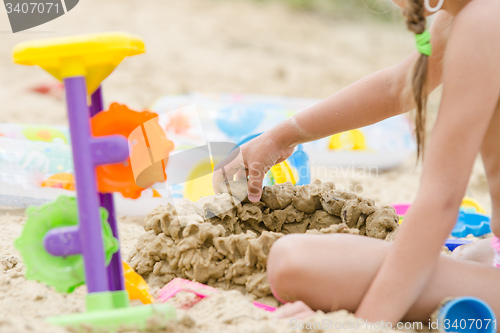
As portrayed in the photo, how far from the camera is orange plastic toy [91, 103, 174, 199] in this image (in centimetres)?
85

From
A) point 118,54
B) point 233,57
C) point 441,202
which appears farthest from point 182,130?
point 233,57

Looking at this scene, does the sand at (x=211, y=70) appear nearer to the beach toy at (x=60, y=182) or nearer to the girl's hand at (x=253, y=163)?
the beach toy at (x=60, y=182)

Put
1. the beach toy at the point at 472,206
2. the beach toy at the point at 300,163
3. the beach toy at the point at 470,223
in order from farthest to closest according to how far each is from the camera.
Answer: the beach toy at the point at 472,206, the beach toy at the point at 300,163, the beach toy at the point at 470,223

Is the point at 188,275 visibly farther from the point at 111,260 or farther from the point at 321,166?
the point at 321,166

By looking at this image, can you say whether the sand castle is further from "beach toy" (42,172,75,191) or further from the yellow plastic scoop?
"beach toy" (42,172,75,191)

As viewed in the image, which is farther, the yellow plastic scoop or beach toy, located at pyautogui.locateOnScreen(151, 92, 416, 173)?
beach toy, located at pyautogui.locateOnScreen(151, 92, 416, 173)

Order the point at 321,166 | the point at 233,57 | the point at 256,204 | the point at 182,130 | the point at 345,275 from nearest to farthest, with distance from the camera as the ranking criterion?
the point at 345,275 → the point at 256,204 → the point at 182,130 → the point at 321,166 → the point at 233,57

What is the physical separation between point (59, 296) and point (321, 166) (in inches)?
71.1

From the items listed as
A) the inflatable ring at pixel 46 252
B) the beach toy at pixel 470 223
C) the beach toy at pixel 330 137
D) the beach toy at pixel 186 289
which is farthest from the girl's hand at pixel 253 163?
the beach toy at pixel 330 137

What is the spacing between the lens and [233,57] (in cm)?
504

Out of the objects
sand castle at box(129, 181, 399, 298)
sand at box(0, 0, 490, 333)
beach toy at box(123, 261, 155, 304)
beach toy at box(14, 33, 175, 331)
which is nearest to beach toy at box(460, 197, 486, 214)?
sand at box(0, 0, 490, 333)

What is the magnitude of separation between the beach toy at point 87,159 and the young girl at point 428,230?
275 mm

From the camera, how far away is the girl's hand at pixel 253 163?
4.00 ft

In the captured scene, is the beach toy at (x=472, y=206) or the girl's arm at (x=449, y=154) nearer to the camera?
the girl's arm at (x=449, y=154)
